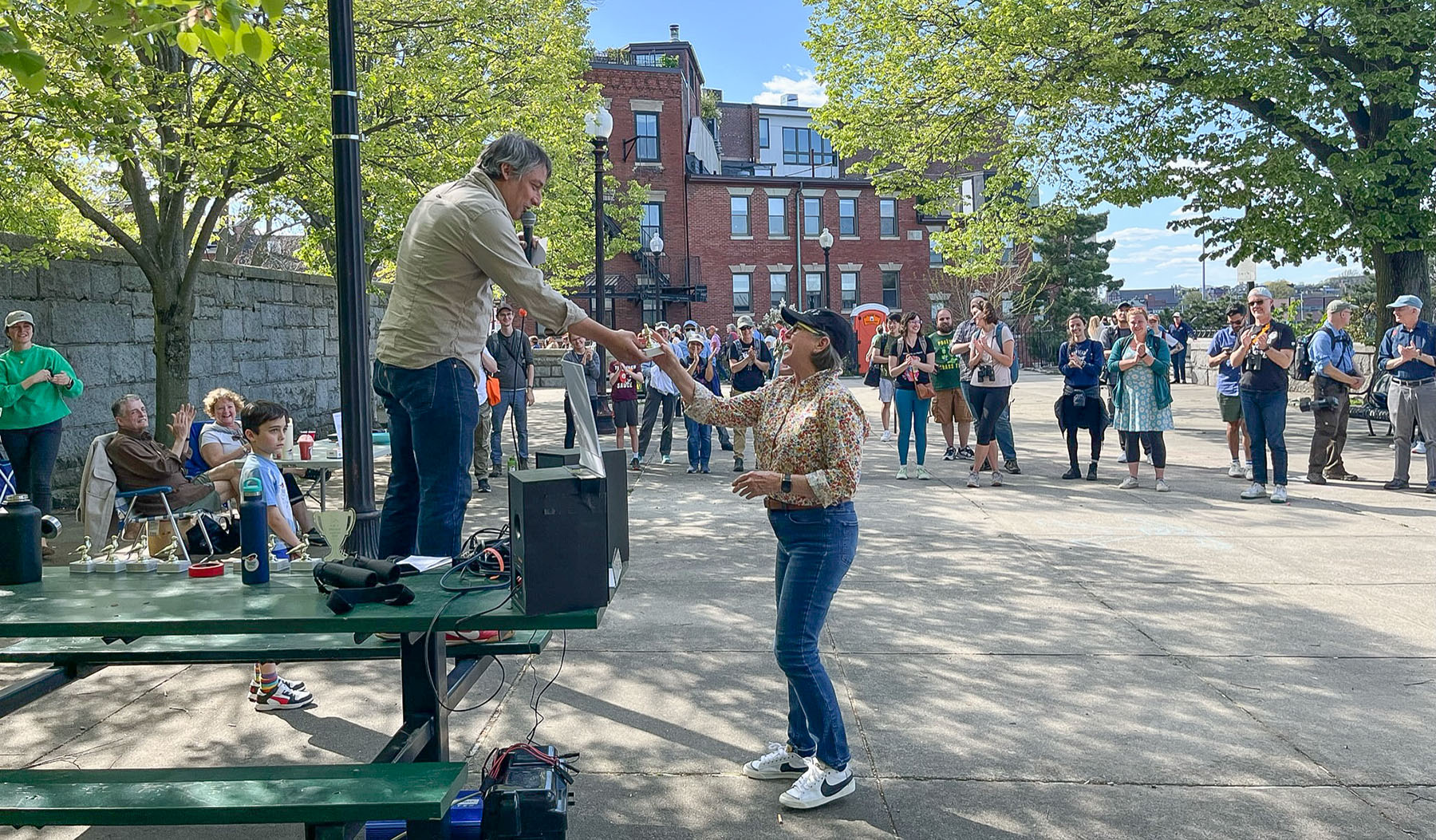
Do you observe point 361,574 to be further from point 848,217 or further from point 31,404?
point 848,217

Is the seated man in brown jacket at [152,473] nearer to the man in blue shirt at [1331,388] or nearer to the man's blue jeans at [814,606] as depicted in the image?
the man's blue jeans at [814,606]

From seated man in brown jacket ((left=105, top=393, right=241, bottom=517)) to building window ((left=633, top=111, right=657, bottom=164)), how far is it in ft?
124

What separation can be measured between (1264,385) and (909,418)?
3.72 m

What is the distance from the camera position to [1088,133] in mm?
19188

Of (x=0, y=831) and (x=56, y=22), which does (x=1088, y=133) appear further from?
(x=0, y=831)

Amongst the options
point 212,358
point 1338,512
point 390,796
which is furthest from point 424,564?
point 212,358

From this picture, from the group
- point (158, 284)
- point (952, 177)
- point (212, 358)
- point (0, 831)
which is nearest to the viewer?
point (0, 831)

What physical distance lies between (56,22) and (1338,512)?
38.1ft

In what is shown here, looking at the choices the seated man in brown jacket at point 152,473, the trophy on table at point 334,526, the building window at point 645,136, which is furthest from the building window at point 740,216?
the trophy on table at point 334,526

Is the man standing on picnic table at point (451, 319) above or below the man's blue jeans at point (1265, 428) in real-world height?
above

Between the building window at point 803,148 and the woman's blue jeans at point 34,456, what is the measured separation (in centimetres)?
4919

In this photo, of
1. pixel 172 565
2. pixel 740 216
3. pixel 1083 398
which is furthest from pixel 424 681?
pixel 740 216

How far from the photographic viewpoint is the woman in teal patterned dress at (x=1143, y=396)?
1129 cm

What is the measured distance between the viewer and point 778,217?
4638 cm
